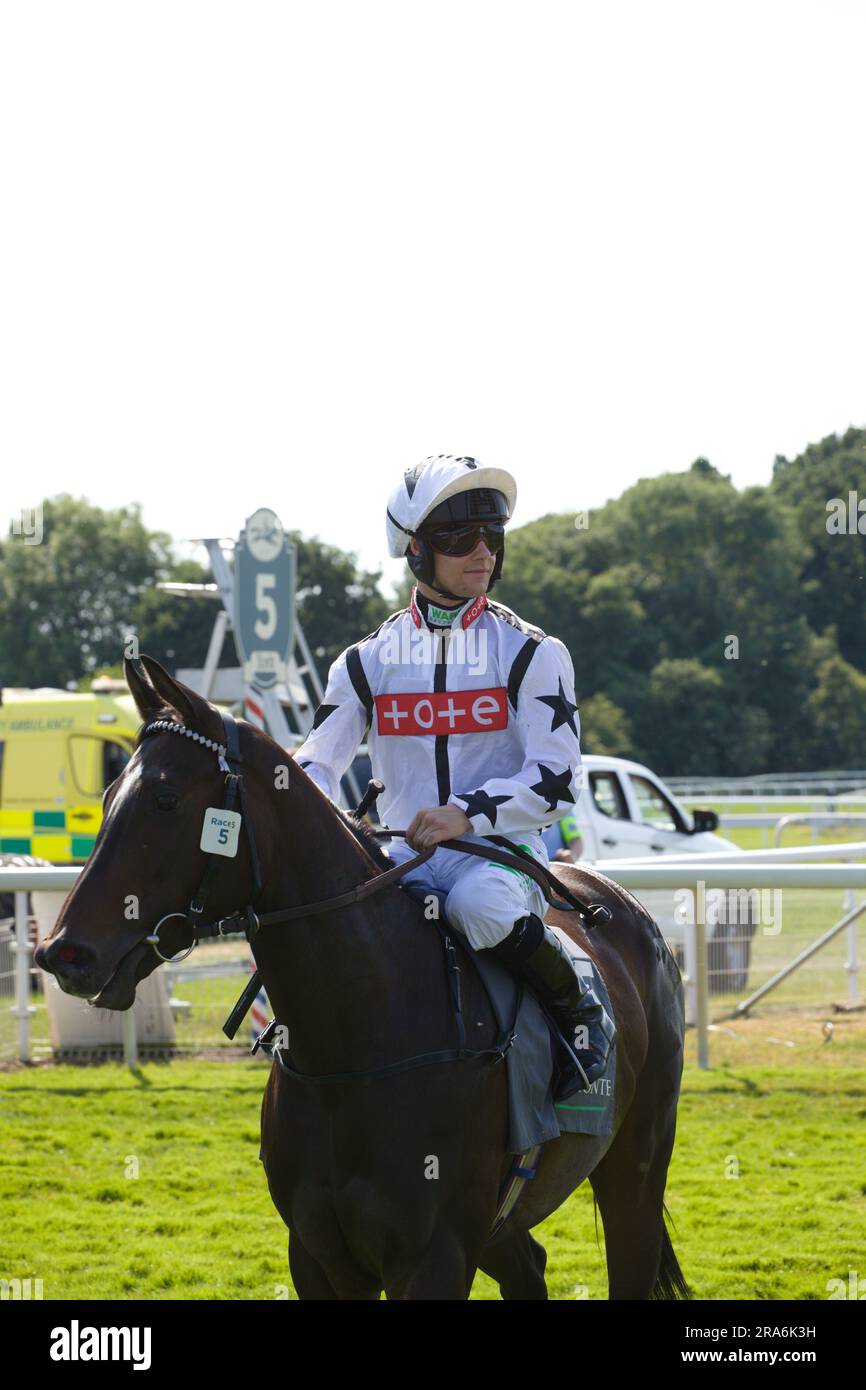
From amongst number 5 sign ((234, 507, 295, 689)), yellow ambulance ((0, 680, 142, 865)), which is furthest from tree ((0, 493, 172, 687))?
number 5 sign ((234, 507, 295, 689))

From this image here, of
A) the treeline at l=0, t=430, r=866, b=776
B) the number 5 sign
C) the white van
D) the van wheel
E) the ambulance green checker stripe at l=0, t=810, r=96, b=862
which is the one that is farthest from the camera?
the treeline at l=0, t=430, r=866, b=776

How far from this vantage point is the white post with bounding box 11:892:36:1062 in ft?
30.3

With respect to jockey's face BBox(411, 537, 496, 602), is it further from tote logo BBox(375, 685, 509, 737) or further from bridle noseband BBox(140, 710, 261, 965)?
bridle noseband BBox(140, 710, 261, 965)

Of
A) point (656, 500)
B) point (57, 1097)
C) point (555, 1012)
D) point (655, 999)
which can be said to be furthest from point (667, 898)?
point (656, 500)

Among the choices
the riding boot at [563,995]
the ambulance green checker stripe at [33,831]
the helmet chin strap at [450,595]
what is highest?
the helmet chin strap at [450,595]

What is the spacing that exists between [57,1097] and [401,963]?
5.84 m

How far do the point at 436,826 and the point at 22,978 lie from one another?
6.80m

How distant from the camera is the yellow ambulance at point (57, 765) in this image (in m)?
19.7

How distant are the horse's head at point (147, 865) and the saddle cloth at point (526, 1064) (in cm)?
63

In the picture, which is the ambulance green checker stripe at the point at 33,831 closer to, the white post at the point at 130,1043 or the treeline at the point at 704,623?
the white post at the point at 130,1043

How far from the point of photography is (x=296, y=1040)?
3203 mm

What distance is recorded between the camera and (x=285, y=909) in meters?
3.13

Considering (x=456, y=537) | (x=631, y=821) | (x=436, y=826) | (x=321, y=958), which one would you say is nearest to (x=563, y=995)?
(x=436, y=826)

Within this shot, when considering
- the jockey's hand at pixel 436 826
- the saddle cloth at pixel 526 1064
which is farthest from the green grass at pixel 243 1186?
the jockey's hand at pixel 436 826
